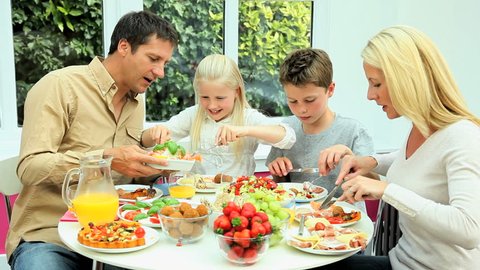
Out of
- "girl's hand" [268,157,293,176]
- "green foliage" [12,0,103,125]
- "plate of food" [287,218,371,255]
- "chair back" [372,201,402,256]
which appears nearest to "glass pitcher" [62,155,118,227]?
"plate of food" [287,218,371,255]

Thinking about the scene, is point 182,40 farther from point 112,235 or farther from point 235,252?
point 235,252

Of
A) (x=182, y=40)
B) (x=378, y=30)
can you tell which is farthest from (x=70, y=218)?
(x=378, y=30)

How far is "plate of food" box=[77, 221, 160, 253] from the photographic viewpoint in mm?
1342

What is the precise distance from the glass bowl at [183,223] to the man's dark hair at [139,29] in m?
0.84

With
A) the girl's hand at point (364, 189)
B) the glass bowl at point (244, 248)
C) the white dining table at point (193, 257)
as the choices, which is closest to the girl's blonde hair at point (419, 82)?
the girl's hand at point (364, 189)

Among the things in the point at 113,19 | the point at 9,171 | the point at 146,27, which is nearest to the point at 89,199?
the point at 9,171

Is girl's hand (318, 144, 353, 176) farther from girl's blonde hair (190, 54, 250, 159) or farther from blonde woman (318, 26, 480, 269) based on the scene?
girl's blonde hair (190, 54, 250, 159)

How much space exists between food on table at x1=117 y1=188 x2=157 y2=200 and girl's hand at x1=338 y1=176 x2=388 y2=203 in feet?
2.22

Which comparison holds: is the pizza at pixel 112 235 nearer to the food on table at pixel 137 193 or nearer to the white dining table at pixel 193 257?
the white dining table at pixel 193 257

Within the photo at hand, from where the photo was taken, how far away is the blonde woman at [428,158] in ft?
4.43

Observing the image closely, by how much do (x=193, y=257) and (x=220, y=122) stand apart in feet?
3.47

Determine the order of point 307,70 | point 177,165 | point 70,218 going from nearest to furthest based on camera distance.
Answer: point 70,218
point 177,165
point 307,70

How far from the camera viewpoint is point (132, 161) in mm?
1747

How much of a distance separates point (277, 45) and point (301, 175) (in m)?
1.36
